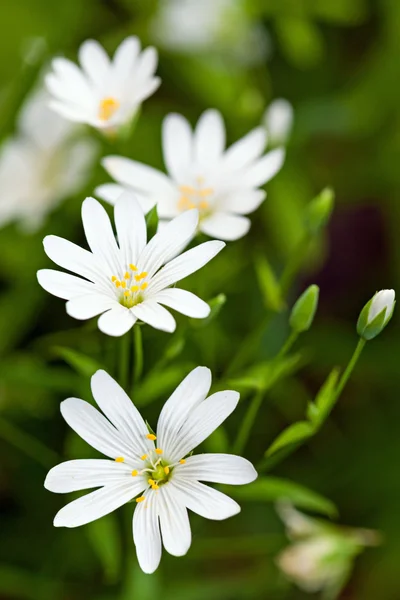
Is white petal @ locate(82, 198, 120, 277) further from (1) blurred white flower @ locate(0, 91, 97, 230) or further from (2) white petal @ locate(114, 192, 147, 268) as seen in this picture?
(1) blurred white flower @ locate(0, 91, 97, 230)

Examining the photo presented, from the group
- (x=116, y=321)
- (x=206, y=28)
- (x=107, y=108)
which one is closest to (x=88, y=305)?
(x=116, y=321)

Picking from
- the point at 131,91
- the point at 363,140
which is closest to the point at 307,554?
the point at 131,91

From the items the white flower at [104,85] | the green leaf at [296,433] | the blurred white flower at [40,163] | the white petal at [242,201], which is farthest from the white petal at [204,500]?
the blurred white flower at [40,163]

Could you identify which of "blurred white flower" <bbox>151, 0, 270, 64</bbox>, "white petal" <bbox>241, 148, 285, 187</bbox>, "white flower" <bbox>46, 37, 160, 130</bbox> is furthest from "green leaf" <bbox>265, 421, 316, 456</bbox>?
"blurred white flower" <bbox>151, 0, 270, 64</bbox>

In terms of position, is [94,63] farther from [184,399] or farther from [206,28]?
[206,28]

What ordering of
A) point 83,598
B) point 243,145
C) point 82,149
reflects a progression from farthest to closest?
point 82,149 → point 83,598 → point 243,145

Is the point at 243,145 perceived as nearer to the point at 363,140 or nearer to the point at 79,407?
the point at 79,407

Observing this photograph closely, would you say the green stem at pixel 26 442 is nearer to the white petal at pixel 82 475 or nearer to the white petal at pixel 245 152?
the white petal at pixel 82 475
